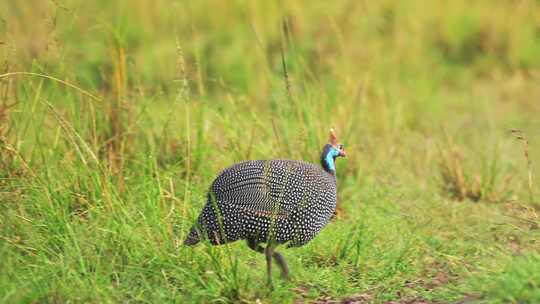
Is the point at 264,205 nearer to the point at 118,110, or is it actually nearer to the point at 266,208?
the point at 266,208

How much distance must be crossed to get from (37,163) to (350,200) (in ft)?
5.94

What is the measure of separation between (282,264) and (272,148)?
1461mm

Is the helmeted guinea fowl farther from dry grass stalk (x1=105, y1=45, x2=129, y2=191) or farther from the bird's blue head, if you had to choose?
dry grass stalk (x1=105, y1=45, x2=129, y2=191)

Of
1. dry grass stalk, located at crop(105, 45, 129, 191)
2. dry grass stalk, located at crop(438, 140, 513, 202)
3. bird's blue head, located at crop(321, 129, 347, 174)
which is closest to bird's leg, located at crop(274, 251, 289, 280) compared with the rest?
bird's blue head, located at crop(321, 129, 347, 174)

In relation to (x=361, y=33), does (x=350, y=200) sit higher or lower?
lower

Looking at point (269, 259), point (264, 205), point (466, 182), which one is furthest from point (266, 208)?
point (466, 182)

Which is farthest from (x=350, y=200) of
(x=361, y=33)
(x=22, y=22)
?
(x=22, y=22)

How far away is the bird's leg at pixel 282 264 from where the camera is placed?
168 inches

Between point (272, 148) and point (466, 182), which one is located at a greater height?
point (272, 148)

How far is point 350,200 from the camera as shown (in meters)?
5.65

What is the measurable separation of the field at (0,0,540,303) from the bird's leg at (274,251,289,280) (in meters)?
0.04

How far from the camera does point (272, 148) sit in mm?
5641

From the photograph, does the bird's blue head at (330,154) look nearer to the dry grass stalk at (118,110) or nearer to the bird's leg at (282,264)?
the bird's leg at (282,264)

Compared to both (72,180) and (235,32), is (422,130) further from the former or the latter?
(72,180)
